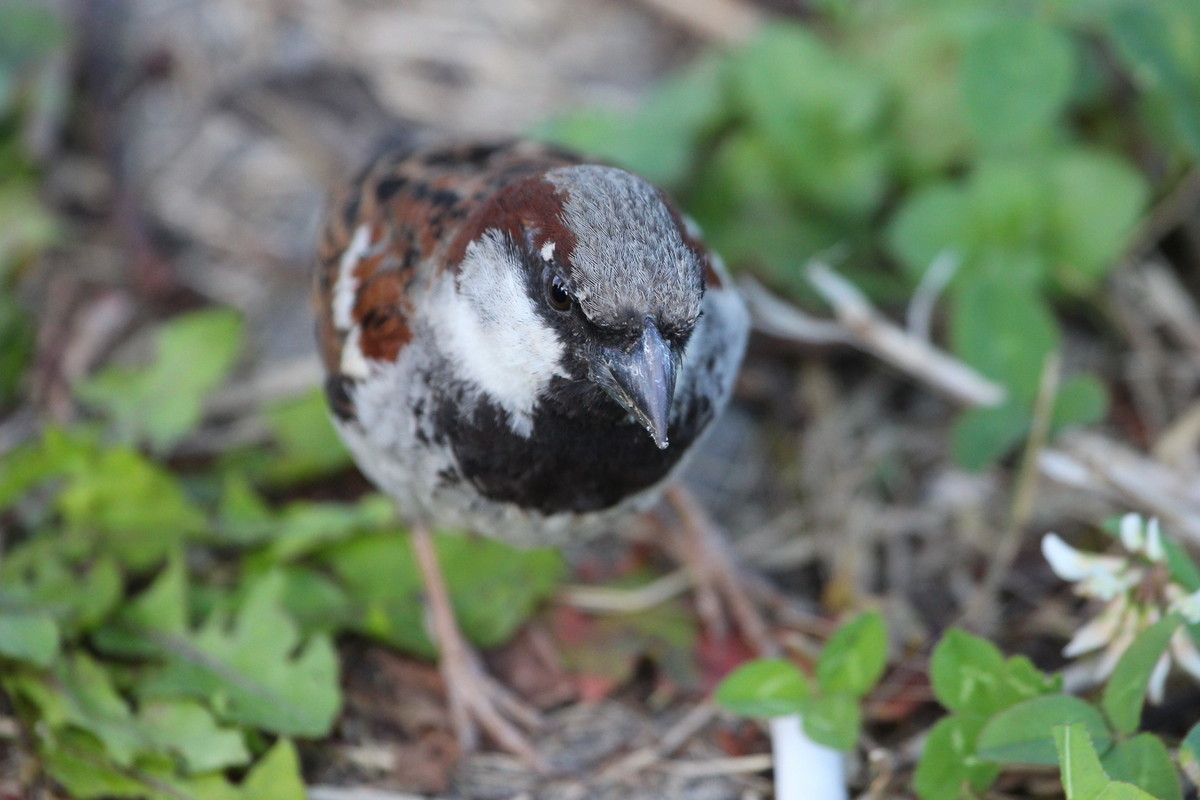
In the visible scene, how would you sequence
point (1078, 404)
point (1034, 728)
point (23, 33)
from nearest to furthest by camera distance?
point (1034, 728) → point (1078, 404) → point (23, 33)

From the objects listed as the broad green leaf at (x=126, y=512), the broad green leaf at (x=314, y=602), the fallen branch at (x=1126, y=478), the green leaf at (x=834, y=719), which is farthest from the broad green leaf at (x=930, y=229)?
the broad green leaf at (x=126, y=512)

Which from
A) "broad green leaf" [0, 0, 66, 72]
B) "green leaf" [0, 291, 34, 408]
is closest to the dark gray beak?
"green leaf" [0, 291, 34, 408]

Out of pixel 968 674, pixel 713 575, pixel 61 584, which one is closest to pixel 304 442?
pixel 61 584

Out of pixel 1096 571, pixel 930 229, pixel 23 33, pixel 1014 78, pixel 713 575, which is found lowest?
pixel 713 575

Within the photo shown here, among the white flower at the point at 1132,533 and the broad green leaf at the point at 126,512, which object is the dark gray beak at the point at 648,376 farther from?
the broad green leaf at the point at 126,512

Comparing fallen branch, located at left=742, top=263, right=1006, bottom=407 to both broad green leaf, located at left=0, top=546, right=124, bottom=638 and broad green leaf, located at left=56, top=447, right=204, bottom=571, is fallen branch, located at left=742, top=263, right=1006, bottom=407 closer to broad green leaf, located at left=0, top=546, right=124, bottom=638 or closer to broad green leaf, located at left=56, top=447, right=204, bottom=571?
broad green leaf, located at left=56, top=447, right=204, bottom=571

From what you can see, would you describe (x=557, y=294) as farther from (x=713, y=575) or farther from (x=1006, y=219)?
(x=1006, y=219)
